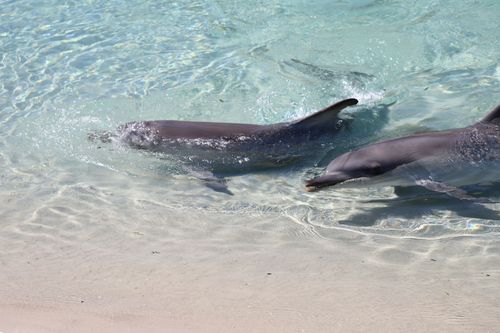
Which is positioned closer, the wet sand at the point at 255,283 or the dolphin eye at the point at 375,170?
the wet sand at the point at 255,283

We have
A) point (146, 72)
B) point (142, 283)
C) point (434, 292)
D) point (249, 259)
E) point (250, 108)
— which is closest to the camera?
point (434, 292)

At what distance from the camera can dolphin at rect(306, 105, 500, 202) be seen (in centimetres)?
509

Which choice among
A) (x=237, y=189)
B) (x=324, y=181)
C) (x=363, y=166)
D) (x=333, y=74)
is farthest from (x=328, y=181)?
(x=333, y=74)

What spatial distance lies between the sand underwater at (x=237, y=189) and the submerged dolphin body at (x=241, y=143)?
0.15 metres

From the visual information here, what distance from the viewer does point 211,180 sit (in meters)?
5.52

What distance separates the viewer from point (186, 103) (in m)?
7.42

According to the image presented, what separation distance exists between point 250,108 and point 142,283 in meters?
3.80

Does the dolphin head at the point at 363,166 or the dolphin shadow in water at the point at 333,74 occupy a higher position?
the dolphin shadow in water at the point at 333,74

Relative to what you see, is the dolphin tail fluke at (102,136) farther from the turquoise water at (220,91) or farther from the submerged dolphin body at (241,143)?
the submerged dolphin body at (241,143)

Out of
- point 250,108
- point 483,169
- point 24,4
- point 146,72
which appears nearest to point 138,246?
point 483,169

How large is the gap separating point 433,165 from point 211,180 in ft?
6.07

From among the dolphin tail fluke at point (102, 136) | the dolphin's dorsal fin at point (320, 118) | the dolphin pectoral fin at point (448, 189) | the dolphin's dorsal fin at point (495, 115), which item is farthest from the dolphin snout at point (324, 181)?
the dolphin tail fluke at point (102, 136)

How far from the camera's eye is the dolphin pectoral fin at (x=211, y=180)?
17.5 ft

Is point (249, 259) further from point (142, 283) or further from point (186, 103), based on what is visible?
point (186, 103)
